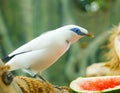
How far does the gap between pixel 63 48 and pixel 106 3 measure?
107cm

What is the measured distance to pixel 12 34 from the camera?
183 cm

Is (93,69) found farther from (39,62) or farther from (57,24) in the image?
(39,62)

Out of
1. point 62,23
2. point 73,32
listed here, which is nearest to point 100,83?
point 73,32

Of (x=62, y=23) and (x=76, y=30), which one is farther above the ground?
(x=76, y=30)

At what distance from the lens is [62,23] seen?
1.87m

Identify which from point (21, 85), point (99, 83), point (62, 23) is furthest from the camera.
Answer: point (62, 23)

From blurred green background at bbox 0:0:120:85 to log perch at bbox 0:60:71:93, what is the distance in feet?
3.00

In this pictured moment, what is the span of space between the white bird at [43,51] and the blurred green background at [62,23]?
0.93 metres

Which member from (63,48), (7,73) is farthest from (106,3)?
(7,73)

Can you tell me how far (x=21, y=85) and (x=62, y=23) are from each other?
43.9 inches

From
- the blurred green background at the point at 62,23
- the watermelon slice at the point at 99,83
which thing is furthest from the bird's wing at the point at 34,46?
the blurred green background at the point at 62,23

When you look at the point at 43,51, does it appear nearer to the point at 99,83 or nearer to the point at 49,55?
the point at 49,55

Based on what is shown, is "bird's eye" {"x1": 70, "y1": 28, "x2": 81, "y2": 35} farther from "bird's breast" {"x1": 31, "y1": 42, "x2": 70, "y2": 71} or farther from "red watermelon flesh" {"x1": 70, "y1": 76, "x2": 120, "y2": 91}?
"red watermelon flesh" {"x1": 70, "y1": 76, "x2": 120, "y2": 91}

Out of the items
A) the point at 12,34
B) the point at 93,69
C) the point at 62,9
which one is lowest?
the point at 93,69
